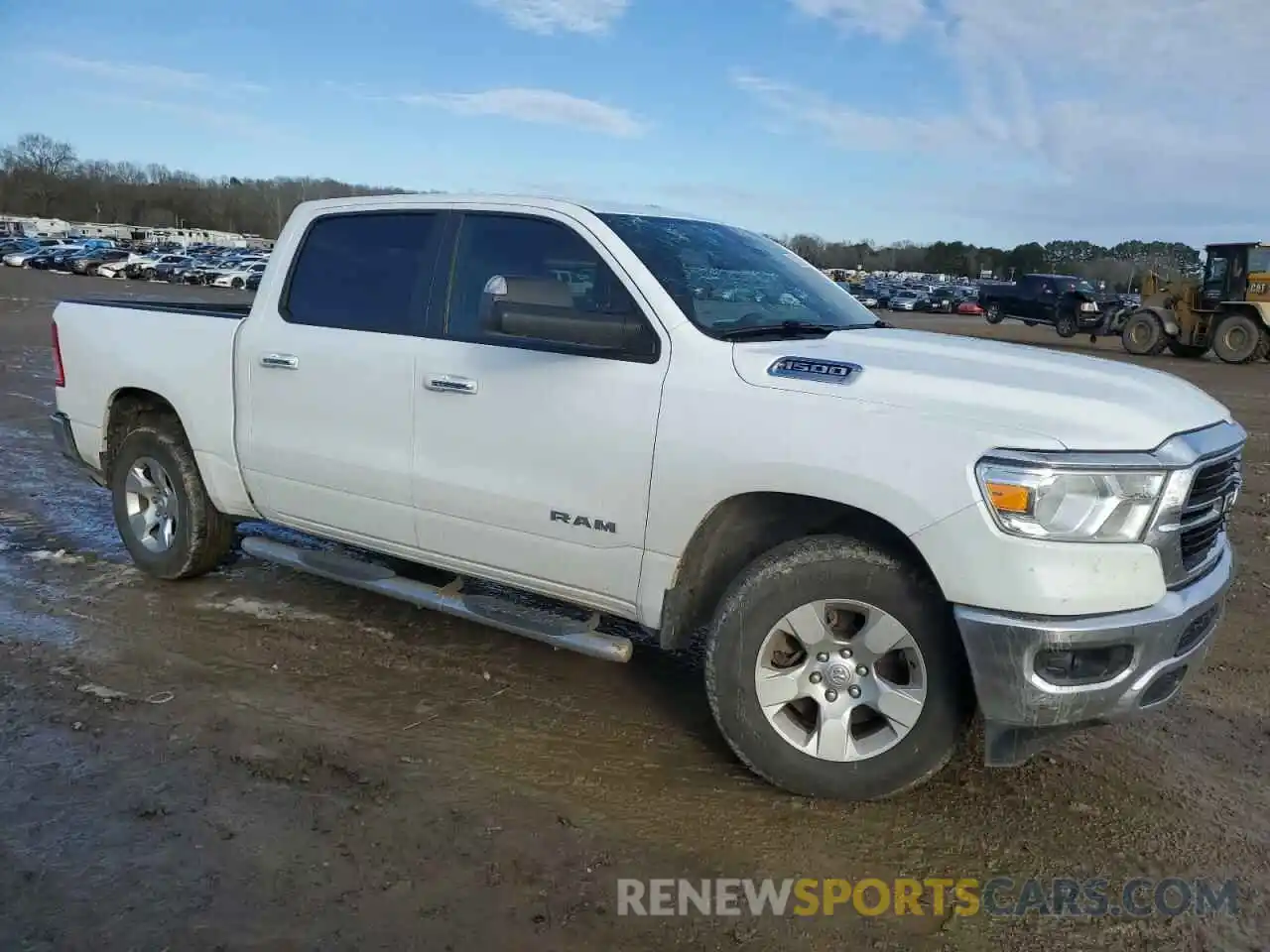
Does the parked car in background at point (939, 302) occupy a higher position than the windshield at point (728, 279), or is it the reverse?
the windshield at point (728, 279)

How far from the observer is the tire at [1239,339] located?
2308 centimetres

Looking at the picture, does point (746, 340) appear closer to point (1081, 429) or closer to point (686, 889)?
point (1081, 429)

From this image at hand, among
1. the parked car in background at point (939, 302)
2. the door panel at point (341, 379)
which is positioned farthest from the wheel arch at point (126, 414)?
the parked car in background at point (939, 302)

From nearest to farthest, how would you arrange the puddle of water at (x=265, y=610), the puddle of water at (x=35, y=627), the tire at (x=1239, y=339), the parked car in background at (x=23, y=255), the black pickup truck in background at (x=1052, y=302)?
the puddle of water at (x=35, y=627)
the puddle of water at (x=265, y=610)
the tire at (x=1239, y=339)
the black pickup truck in background at (x=1052, y=302)
the parked car in background at (x=23, y=255)

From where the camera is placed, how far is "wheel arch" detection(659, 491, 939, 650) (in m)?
3.31

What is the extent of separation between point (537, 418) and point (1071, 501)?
6.06 ft

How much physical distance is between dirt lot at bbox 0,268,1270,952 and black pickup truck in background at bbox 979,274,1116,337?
91.8 ft

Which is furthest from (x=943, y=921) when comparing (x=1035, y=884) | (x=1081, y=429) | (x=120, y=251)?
(x=120, y=251)

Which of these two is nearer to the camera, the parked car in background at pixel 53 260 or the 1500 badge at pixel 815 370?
the 1500 badge at pixel 815 370

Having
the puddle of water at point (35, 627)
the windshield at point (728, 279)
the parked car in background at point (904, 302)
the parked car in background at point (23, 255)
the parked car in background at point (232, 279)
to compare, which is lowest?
the parked car in background at point (23, 255)

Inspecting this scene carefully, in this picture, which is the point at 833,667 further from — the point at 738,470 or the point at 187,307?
the point at 187,307

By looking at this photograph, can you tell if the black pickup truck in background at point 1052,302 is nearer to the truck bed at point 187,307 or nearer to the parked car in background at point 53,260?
the truck bed at point 187,307

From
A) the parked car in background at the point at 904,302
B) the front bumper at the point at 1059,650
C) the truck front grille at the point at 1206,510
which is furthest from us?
the parked car in background at the point at 904,302

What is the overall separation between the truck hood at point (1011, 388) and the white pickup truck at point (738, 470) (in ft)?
0.04
